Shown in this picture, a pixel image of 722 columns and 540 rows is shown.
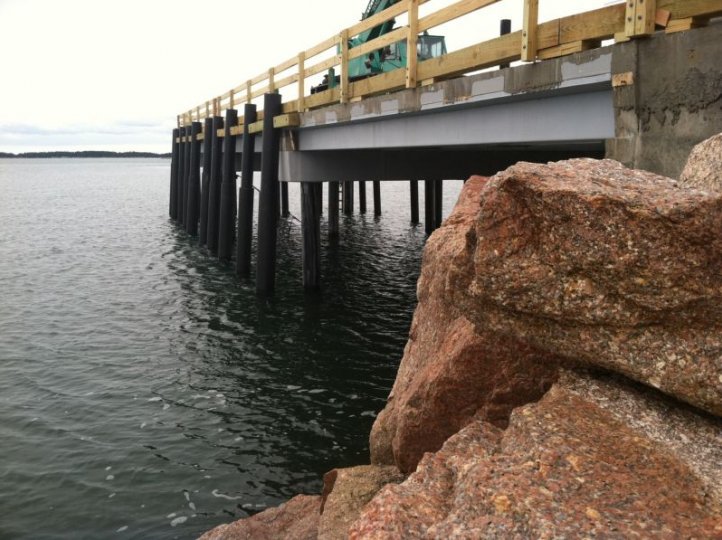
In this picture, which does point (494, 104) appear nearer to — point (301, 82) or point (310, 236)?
point (301, 82)

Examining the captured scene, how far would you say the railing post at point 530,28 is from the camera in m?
7.90

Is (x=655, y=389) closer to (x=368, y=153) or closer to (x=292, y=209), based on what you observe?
(x=368, y=153)

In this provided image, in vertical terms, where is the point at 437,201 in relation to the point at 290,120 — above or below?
below

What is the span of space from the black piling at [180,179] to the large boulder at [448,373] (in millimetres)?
33439

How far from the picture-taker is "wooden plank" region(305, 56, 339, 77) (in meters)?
14.6

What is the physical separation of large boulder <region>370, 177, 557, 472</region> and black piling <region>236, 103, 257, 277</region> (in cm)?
1495

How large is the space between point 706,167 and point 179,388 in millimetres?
9933

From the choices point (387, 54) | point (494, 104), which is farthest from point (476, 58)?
point (387, 54)

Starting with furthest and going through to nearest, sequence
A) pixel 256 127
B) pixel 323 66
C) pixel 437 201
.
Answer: pixel 437 201 < pixel 256 127 < pixel 323 66

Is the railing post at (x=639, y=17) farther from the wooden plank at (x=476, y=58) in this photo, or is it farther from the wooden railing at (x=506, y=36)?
the wooden plank at (x=476, y=58)

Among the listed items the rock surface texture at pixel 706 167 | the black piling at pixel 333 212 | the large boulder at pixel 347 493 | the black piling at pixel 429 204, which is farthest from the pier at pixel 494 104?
the black piling at pixel 429 204

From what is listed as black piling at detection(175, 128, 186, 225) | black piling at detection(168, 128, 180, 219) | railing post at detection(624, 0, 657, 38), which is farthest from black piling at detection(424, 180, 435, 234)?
railing post at detection(624, 0, 657, 38)

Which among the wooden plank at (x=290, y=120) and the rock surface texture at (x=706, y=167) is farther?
the wooden plank at (x=290, y=120)

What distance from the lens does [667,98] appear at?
20.3 ft
